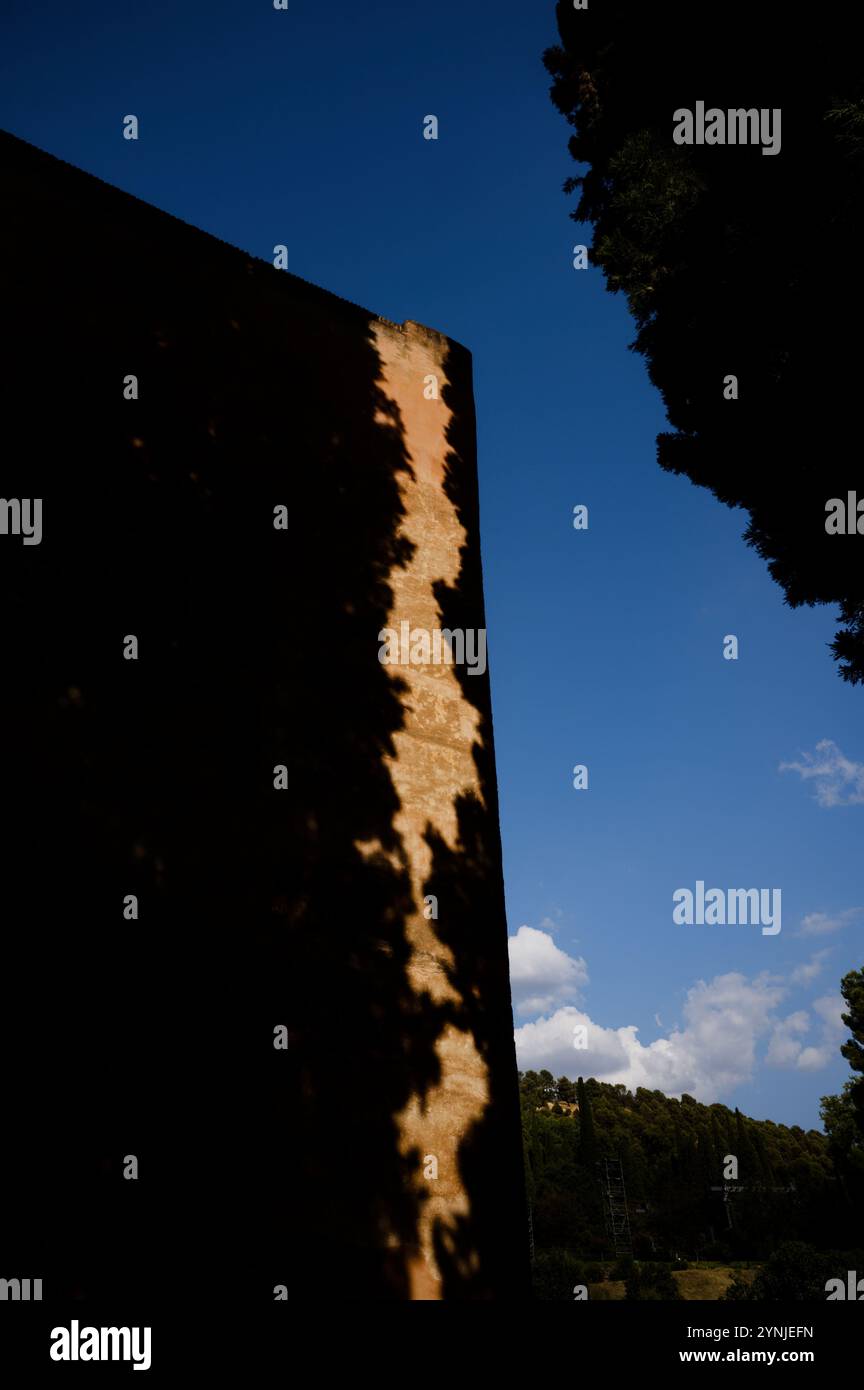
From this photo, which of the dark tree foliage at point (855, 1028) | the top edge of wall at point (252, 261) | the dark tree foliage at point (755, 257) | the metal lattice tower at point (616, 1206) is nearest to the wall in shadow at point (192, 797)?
the top edge of wall at point (252, 261)

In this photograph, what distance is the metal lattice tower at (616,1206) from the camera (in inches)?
2243

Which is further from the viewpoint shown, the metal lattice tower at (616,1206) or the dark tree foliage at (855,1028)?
the metal lattice tower at (616,1206)

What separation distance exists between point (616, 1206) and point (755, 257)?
2984 inches

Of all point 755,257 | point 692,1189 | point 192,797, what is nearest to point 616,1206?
point 692,1189

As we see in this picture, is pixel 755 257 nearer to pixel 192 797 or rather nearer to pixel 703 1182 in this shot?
pixel 192 797

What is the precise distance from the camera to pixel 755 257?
6.61 meters

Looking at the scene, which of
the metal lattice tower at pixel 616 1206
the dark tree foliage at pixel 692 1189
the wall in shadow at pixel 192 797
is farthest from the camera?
the metal lattice tower at pixel 616 1206

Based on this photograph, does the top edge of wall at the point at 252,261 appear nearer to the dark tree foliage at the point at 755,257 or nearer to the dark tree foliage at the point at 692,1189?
the dark tree foliage at the point at 755,257

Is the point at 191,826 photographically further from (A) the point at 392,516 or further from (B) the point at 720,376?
(B) the point at 720,376

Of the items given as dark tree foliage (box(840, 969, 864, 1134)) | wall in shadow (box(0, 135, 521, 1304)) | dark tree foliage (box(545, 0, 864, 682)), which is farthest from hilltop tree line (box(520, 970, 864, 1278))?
wall in shadow (box(0, 135, 521, 1304))

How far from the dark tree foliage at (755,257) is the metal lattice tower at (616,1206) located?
66.0 meters

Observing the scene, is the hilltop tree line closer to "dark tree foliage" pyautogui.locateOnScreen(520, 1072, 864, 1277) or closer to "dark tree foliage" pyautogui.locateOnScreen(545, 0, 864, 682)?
"dark tree foliage" pyautogui.locateOnScreen(520, 1072, 864, 1277)

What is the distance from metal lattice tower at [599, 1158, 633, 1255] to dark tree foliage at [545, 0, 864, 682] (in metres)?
66.0
